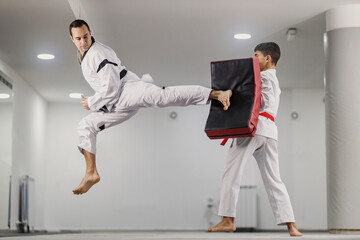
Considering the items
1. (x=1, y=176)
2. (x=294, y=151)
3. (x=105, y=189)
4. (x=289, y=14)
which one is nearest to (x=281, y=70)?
(x=294, y=151)

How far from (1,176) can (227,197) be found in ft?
14.5

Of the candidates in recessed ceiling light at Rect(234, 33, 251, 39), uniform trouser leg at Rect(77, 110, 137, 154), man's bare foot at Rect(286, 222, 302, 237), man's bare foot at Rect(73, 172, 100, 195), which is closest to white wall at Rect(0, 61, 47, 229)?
recessed ceiling light at Rect(234, 33, 251, 39)

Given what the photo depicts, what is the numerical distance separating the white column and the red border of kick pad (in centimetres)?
225

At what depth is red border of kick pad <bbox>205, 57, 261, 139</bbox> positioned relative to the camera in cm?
392

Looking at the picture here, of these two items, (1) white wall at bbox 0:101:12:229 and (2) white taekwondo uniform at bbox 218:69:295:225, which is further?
(1) white wall at bbox 0:101:12:229

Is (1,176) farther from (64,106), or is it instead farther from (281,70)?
(281,70)

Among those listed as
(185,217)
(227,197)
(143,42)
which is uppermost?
(143,42)

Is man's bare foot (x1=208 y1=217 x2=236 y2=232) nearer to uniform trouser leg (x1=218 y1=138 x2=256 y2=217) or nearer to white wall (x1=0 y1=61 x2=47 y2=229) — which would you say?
uniform trouser leg (x1=218 y1=138 x2=256 y2=217)

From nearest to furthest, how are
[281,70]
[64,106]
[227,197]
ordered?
1. [227,197]
2. [281,70]
3. [64,106]

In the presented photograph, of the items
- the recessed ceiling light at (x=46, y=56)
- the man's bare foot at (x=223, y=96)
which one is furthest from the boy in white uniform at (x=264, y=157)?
the recessed ceiling light at (x=46, y=56)

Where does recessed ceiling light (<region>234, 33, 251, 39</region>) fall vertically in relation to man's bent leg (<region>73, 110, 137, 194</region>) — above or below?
above

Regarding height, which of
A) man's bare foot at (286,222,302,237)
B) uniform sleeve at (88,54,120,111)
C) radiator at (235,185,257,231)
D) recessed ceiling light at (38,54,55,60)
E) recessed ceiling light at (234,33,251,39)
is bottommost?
radiator at (235,185,257,231)

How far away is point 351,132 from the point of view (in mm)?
5891

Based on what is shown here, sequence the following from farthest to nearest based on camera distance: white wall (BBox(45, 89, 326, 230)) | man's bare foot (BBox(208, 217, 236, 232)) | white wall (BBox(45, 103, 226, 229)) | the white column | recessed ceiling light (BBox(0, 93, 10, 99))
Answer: white wall (BBox(45, 103, 226, 229)), white wall (BBox(45, 89, 326, 230)), recessed ceiling light (BBox(0, 93, 10, 99)), the white column, man's bare foot (BBox(208, 217, 236, 232))
